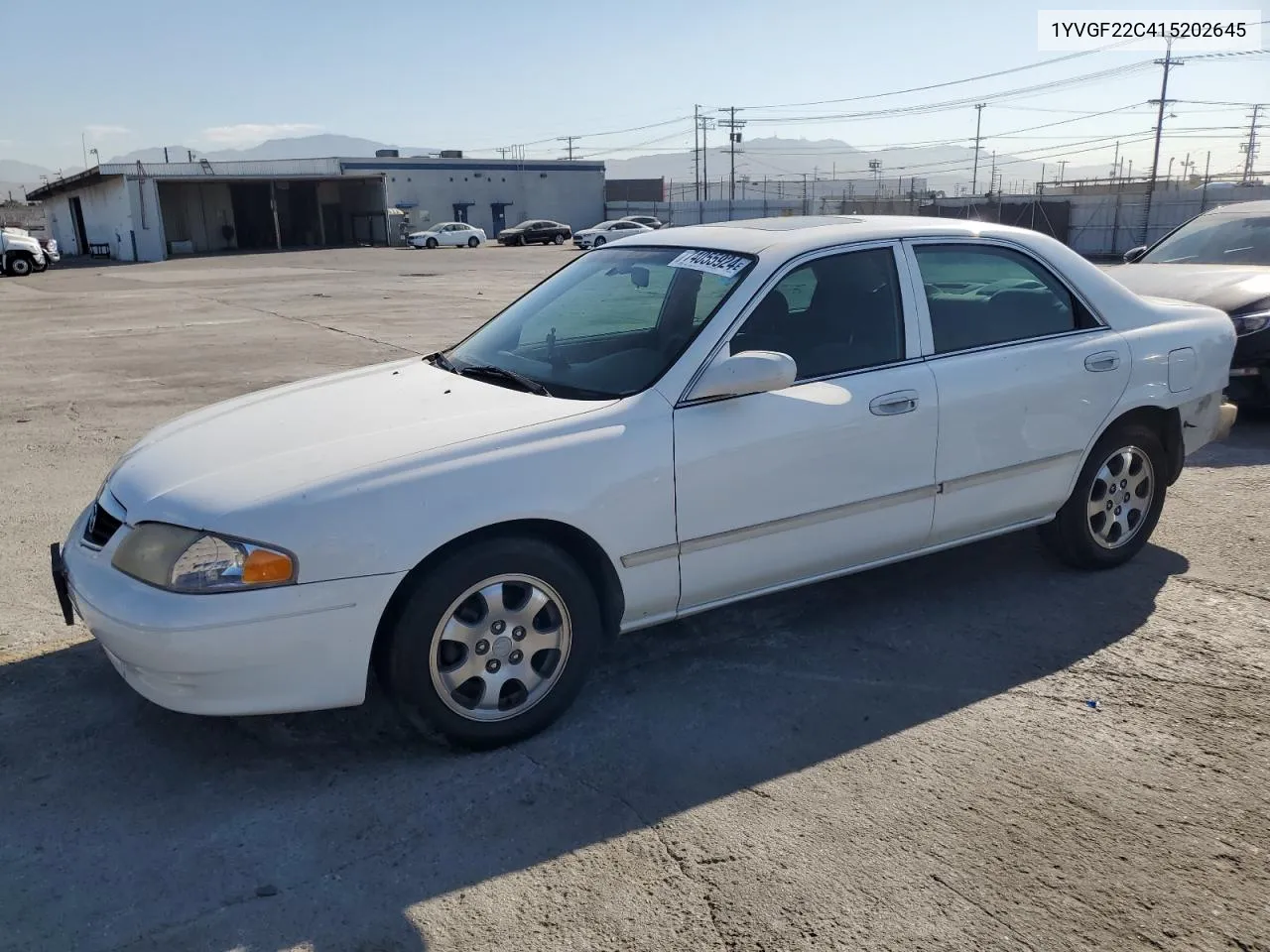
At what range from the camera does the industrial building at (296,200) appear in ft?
162

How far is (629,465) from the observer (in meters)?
3.39

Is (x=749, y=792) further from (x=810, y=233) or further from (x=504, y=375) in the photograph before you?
(x=810, y=233)

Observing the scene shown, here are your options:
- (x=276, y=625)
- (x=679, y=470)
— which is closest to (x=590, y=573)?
(x=679, y=470)

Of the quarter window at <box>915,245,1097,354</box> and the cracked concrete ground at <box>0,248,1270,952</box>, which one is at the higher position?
the quarter window at <box>915,245,1097,354</box>

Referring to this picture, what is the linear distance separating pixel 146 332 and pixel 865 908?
15731 mm

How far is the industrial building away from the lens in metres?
49.4

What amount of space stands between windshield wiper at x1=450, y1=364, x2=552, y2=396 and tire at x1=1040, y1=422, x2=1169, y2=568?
2.56 m

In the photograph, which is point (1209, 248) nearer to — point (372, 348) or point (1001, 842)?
point (1001, 842)

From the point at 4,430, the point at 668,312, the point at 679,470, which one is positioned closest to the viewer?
the point at 679,470

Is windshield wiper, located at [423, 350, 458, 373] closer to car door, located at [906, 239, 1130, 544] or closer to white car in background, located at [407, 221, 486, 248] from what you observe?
car door, located at [906, 239, 1130, 544]

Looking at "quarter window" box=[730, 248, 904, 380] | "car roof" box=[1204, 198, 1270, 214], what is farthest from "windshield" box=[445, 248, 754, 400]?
"car roof" box=[1204, 198, 1270, 214]

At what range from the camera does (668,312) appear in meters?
4.04

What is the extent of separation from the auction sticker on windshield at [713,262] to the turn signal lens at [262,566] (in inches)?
77.9

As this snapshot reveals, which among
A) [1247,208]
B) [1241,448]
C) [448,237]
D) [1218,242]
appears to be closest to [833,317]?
[1241,448]
